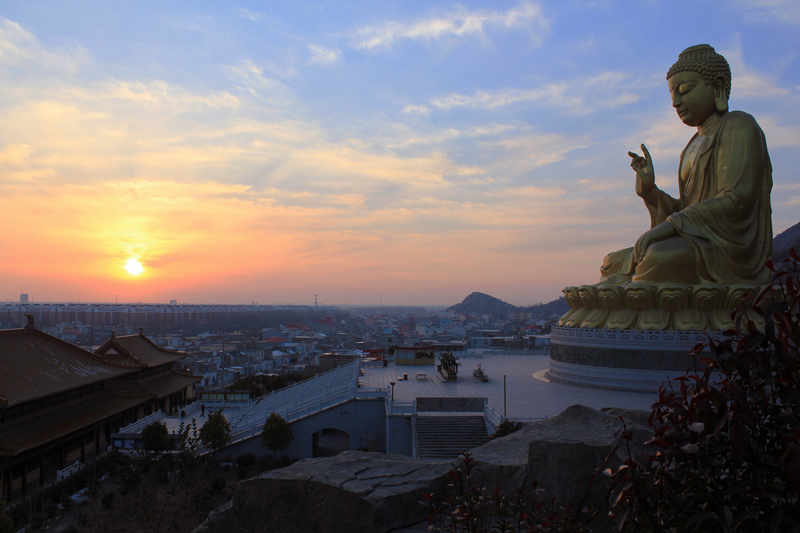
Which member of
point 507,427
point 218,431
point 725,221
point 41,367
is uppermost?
point 725,221

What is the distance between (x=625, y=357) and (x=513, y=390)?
3.67m

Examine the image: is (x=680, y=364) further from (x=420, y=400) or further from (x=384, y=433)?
(x=384, y=433)

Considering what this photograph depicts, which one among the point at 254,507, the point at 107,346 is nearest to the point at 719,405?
the point at 254,507

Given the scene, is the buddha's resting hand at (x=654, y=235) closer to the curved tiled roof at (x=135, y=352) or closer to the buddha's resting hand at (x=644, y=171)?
the buddha's resting hand at (x=644, y=171)

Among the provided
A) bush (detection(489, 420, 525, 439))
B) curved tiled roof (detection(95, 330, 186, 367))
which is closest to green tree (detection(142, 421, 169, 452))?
curved tiled roof (detection(95, 330, 186, 367))

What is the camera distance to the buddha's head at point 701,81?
55.1 feet

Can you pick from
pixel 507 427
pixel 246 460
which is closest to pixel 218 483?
pixel 246 460

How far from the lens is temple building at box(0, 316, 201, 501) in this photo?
13.9 metres

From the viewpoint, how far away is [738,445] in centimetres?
222

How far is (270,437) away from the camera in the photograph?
1461cm

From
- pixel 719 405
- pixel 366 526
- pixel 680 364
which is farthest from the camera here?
pixel 680 364

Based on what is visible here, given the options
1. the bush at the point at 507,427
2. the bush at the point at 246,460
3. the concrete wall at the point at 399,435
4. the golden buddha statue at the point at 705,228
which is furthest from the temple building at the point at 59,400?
the golden buddha statue at the point at 705,228

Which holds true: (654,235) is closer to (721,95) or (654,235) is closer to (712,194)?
(712,194)

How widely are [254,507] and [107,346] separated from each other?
66.4 ft
